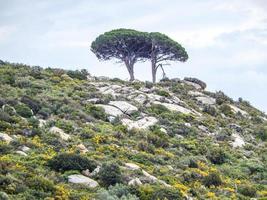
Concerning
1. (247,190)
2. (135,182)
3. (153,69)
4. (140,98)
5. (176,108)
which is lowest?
(247,190)

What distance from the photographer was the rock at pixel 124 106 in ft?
137

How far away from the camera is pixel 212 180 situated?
2827 cm

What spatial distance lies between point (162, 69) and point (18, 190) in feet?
163

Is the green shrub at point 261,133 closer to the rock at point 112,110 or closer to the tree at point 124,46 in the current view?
the rock at point 112,110

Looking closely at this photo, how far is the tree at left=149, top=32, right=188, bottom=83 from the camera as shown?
67.4 meters

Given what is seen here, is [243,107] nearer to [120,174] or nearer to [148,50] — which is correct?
[148,50]

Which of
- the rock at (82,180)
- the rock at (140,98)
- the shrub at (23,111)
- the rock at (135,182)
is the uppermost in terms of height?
the shrub at (23,111)

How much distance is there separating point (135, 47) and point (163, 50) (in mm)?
3415

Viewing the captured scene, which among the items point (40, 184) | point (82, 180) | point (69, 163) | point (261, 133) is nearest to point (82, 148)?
point (69, 163)

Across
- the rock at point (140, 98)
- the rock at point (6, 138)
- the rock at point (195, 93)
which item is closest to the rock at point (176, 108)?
the rock at point (140, 98)

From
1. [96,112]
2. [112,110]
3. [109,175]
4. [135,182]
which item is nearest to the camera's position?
[109,175]

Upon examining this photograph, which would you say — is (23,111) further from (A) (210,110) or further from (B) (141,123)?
(A) (210,110)

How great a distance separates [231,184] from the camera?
29.0 meters

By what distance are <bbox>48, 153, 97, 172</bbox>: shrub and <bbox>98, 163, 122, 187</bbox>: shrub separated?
2.68 feet
